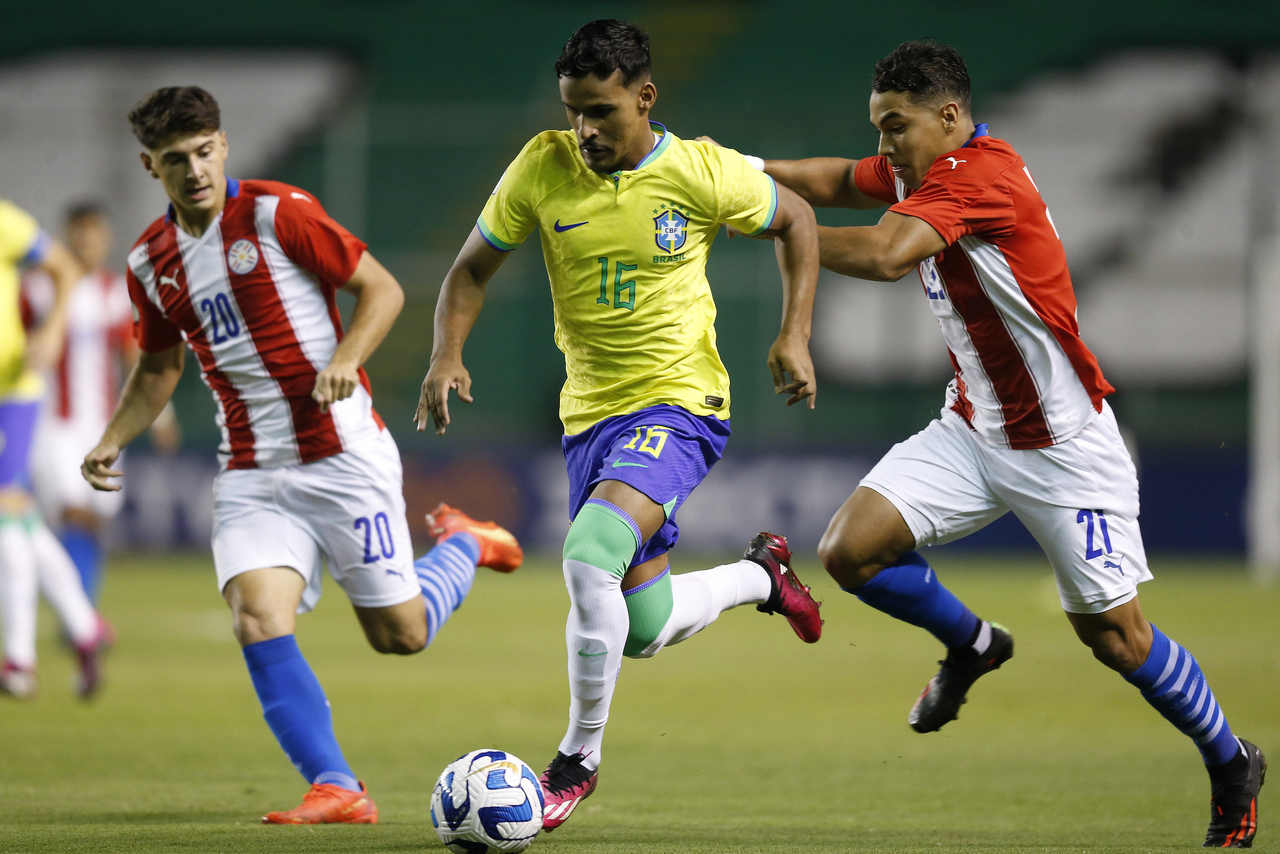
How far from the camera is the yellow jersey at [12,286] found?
319 inches

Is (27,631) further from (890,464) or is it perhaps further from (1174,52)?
(1174,52)

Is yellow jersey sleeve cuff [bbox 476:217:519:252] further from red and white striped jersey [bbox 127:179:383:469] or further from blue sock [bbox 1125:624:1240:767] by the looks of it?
blue sock [bbox 1125:624:1240:767]

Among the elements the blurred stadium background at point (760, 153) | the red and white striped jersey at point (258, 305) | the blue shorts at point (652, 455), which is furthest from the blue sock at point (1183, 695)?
the blurred stadium background at point (760, 153)

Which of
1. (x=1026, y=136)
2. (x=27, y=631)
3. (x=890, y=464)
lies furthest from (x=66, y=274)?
(x=1026, y=136)

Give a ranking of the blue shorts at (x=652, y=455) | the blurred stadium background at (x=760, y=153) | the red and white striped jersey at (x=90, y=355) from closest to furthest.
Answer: the blue shorts at (x=652, y=455)
the red and white striped jersey at (x=90, y=355)
the blurred stadium background at (x=760, y=153)

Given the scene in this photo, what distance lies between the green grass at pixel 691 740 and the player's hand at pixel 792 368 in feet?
4.07

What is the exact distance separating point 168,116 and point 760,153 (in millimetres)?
14034

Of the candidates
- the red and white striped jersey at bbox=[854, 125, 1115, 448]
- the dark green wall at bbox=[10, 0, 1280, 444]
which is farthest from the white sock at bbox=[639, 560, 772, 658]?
the dark green wall at bbox=[10, 0, 1280, 444]

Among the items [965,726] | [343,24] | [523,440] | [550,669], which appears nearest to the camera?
[965,726]

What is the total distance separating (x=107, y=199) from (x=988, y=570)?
11060 millimetres

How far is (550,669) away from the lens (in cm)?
984

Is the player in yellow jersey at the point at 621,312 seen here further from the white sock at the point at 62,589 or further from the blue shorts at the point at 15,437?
the white sock at the point at 62,589

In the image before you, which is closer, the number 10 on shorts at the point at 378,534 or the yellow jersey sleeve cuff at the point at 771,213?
the yellow jersey sleeve cuff at the point at 771,213

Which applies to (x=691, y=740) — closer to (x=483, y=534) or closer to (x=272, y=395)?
(x=483, y=534)
